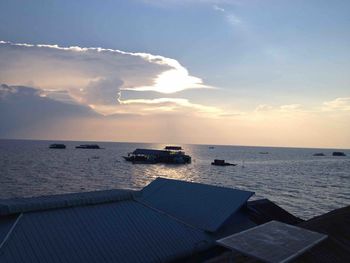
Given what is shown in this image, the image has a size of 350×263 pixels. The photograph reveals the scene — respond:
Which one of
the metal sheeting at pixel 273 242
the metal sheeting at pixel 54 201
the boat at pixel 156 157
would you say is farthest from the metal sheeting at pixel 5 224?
the boat at pixel 156 157

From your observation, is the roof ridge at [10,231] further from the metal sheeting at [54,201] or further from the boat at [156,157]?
the boat at [156,157]

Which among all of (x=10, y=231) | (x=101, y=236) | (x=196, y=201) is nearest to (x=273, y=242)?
(x=101, y=236)

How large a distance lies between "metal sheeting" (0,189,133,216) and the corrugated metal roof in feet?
7.96

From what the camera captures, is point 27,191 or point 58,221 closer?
point 58,221

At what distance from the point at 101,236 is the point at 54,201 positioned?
A: 4.09 metres

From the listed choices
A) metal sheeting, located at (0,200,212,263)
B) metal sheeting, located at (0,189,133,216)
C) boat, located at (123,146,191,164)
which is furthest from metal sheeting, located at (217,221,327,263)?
boat, located at (123,146,191,164)

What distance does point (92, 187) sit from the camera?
8038 centimetres

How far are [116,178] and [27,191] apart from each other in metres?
32.2

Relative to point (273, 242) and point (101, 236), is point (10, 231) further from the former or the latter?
point (273, 242)

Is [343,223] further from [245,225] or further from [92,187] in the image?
[92,187]

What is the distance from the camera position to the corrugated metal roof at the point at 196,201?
26.3 meters

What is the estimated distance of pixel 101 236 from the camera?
20547 millimetres

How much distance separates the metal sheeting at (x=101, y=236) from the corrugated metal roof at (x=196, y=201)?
185 centimetres

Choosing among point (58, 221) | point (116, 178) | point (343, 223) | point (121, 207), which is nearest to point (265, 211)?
point (343, 223)
